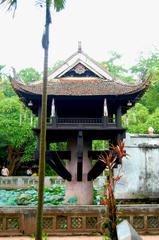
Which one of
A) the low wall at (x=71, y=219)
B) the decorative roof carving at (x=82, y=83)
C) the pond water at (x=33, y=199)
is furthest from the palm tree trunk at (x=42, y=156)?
the pond water at (x=33, y=199)

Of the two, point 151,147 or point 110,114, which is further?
point 151,147

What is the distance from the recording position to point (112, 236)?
4805 millimetres

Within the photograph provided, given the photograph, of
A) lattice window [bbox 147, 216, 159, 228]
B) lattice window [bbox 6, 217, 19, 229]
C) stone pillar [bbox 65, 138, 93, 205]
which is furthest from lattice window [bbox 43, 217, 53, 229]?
stone pillar [bbox 65, 138, 93, 205]

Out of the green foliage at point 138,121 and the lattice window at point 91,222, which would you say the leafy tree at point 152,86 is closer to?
the green foliage at point 138,121

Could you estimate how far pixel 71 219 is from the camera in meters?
8.84

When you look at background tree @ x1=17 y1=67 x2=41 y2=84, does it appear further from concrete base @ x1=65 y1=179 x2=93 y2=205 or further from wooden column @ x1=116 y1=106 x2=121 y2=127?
wooden column @ x1=116 y1=106 x2=121 y2=127

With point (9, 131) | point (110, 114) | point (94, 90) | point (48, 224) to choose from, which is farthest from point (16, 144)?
point (48, 224)

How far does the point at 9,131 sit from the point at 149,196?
12587 mm

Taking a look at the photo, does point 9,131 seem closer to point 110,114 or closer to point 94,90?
point 110,114

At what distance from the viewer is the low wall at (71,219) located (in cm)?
866

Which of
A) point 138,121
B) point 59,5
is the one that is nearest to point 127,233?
point 59,5

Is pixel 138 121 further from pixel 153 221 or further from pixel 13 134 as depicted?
pixel 153 221

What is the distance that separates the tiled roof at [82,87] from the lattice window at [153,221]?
662 centimetres

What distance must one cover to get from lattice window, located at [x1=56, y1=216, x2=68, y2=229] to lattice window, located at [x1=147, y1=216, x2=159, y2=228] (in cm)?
208
